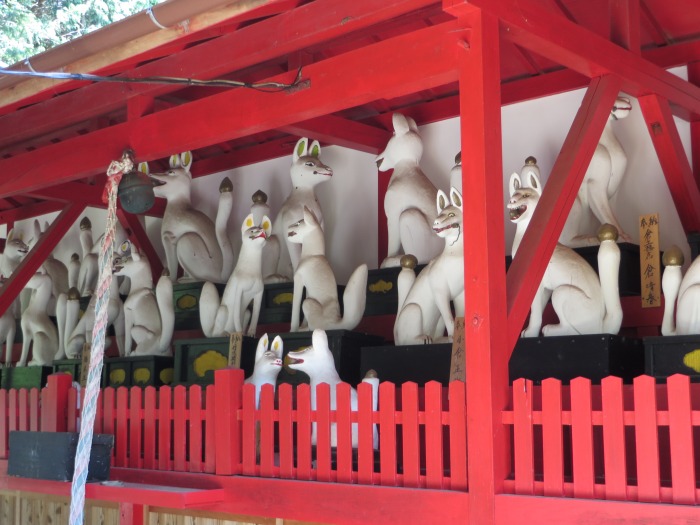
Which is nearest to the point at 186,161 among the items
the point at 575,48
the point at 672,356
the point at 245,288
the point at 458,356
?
the point at 245,288

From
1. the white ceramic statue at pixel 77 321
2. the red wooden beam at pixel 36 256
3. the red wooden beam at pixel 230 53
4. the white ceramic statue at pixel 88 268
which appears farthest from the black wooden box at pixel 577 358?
the white ceramic statue at pixel 88 268

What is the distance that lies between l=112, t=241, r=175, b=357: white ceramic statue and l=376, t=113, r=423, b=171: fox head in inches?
74.8

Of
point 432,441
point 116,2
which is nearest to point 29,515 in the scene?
point 432,441

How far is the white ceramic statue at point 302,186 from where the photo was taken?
716cm

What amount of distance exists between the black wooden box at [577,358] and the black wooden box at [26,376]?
4.58m

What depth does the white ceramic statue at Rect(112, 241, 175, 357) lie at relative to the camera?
24.6 ft

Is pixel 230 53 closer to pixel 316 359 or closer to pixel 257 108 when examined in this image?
pixel 257 108

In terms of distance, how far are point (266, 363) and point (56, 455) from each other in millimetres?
1258

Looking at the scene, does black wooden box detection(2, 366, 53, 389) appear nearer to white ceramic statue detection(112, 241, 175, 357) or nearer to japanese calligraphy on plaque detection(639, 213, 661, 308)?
white ceramic statue detection(112, 241, 175, 357)

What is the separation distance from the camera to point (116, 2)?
1883cm

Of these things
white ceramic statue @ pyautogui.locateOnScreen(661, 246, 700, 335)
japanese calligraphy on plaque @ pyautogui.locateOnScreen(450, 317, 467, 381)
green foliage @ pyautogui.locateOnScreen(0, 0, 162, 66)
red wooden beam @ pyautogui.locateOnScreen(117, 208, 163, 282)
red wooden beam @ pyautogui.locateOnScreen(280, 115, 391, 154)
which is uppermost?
green foliage @ pyautogui.locateOnScreen(0, 0, 162, 66)

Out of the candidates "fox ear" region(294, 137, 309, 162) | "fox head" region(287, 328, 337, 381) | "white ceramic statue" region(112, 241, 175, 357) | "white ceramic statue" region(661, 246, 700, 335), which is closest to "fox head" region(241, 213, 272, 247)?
"fox ear" region(294, 137, 309, 162)

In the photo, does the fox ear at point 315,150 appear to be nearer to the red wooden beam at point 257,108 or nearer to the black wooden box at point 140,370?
the red wooden beam at point 257,108

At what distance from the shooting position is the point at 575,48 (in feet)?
15.7
